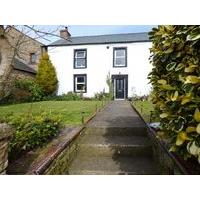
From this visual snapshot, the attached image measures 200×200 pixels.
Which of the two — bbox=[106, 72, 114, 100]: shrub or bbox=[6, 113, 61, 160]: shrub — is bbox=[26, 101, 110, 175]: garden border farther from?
bbox=[106, 72, 114, 100]: shrub

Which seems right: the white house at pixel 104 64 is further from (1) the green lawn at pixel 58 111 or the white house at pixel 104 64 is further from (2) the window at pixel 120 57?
(1) the green lawn at pixel 58 111

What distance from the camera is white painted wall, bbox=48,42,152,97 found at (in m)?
25.1

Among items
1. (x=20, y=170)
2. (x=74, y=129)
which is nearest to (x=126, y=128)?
(x=74, y=129)

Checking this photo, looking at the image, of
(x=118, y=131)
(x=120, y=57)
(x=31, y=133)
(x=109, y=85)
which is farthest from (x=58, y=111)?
(x=120, y=57)

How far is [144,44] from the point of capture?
25.2 meters

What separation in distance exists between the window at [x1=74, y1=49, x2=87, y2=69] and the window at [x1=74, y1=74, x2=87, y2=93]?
81 centimetres

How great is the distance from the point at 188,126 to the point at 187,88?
37 centimetres

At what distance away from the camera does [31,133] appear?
229 inches

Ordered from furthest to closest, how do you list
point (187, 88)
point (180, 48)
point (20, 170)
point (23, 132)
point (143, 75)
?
point (143, 75), point (23, 132), point (20, 170), point (180, 48), point (187, 88)

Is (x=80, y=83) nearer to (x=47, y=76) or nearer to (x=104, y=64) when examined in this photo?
(x=104, y=64)

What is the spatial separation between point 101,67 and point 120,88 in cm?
224

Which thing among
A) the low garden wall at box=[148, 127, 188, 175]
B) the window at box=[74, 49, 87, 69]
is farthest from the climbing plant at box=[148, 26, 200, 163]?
the window at box=[74, 49, 87, 69]
